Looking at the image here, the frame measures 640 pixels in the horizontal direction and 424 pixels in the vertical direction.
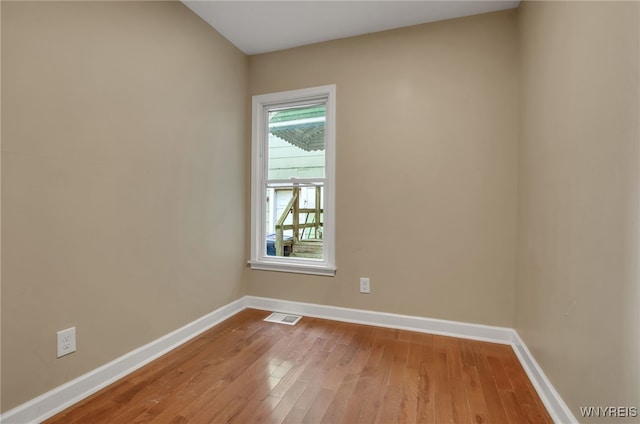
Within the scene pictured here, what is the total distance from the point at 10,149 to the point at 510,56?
121 inches

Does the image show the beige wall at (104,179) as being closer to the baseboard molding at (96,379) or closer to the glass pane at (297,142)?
the baseboard molding at (96,379)

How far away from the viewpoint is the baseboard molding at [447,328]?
1.46m

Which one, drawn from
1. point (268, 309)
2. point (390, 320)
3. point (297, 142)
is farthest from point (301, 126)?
point (390, 320)

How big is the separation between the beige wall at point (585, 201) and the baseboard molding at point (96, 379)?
2350mm

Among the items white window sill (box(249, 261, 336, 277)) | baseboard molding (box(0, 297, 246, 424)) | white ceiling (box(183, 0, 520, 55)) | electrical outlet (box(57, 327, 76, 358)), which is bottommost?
baseboard molding (box(0, 297, 246, 424))

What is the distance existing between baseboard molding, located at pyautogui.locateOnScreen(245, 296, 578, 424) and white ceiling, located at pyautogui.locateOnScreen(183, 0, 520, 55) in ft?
7.97

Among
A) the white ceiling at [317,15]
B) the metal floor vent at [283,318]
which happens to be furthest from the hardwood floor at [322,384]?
the white ceiling at [317,15]

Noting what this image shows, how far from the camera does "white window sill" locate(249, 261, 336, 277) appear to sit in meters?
2.67

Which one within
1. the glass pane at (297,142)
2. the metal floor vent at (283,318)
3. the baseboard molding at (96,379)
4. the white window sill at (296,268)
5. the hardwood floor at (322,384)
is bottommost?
the hardwood floor at (322,384)

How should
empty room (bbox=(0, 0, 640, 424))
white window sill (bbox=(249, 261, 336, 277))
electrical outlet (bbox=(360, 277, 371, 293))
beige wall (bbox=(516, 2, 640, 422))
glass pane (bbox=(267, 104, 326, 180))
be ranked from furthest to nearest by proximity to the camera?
1. glass pane (bbox=(267, 104, 326, 180))
2. white window sill (bbox=(249, 261, 336, 277))
3. electrical outlet (bbox=(360, 277, 371, 293))
4. empty room (bbox=(0, 0, 640, 424))
5. beige wall (bbox=(516, 2, 640, 422))

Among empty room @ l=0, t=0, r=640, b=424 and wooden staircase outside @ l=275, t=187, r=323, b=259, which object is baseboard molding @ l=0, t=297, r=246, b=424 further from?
wooden staircase outside @ l=275, t=187, r=323, b=259

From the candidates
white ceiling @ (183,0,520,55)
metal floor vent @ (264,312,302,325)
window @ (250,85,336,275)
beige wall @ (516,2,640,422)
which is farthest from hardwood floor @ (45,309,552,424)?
white ceiling @ (183,0,520,55)

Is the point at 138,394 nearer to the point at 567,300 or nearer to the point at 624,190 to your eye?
the point at 567,300

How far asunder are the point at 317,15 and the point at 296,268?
2156 millimetres
